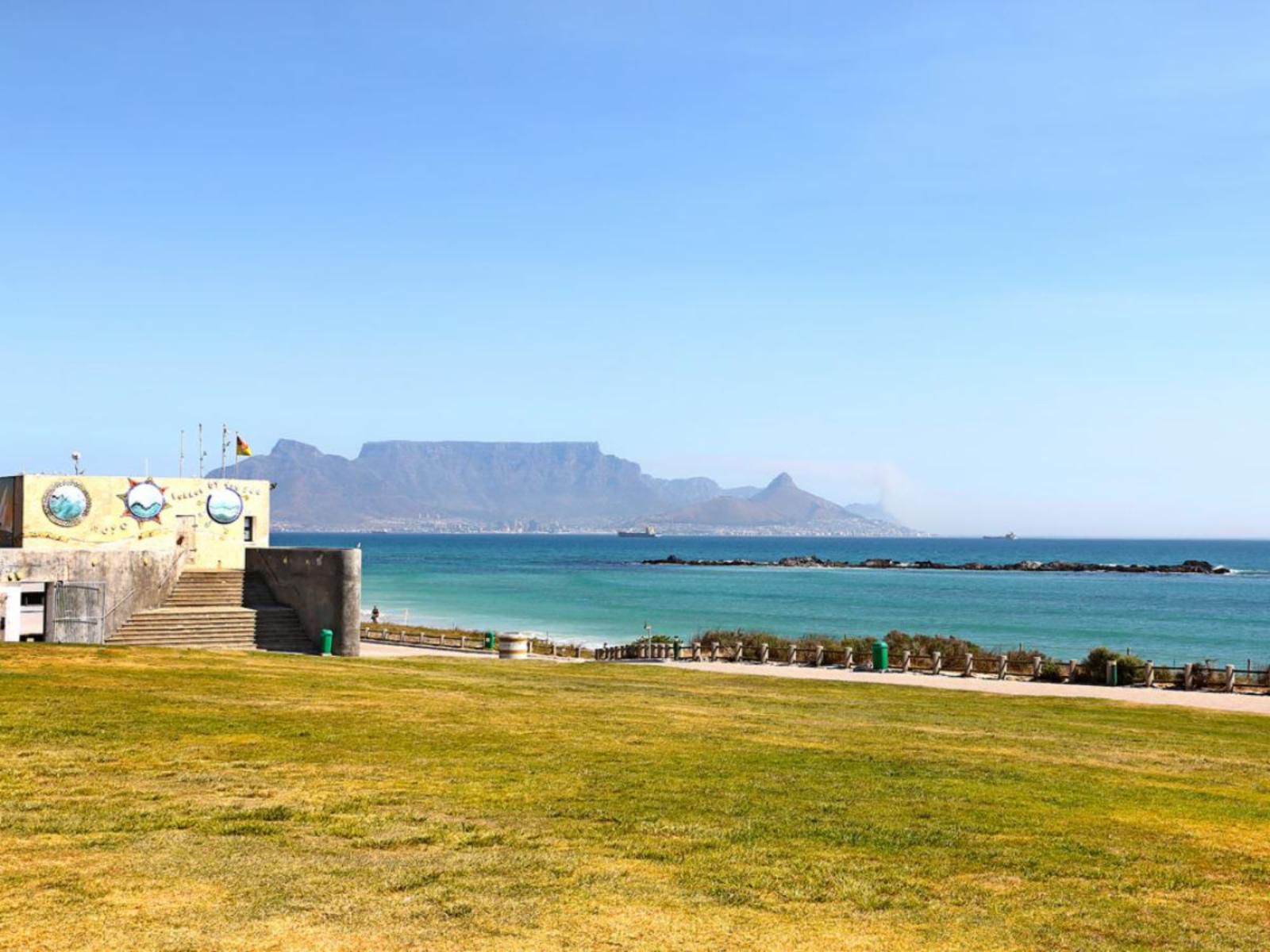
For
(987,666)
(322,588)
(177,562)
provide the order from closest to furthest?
1. (987,666)
2. (322,588)
3. (177,562)

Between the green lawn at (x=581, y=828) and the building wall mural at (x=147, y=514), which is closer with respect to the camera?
the green lawn at (x=581, y=828)

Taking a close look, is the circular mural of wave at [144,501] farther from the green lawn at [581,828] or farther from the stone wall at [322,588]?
the green lawn at [581,828]

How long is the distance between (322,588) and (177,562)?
16.9 ft

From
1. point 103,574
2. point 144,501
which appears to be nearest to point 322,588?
point 144,501

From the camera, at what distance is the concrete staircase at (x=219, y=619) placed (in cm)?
3666

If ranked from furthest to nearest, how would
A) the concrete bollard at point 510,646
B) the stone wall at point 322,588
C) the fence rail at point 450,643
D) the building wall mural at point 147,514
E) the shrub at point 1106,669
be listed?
the fence rail at point 450,643
the stone wall at point 322,588
the building wall mural at point 147,514
the shrub at point 1106,669
the concrete bollard at point 510,646

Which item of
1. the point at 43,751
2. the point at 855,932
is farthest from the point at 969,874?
the point at 43,751

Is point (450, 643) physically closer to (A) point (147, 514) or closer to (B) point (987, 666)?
(A) point (147, 514)

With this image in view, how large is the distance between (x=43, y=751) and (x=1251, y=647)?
74214 millimetres

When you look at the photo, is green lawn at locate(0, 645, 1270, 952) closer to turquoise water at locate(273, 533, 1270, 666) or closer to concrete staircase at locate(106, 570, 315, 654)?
concrete staircase at locate(106, 570, 315, 654)

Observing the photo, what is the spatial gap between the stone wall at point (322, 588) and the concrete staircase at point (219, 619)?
1.45 feet

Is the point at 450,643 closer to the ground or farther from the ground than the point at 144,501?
closer to the ground

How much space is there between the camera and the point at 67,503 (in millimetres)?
40375

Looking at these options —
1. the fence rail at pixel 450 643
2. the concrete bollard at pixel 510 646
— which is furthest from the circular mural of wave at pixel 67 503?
the concrete bollard at pixel 510 646
